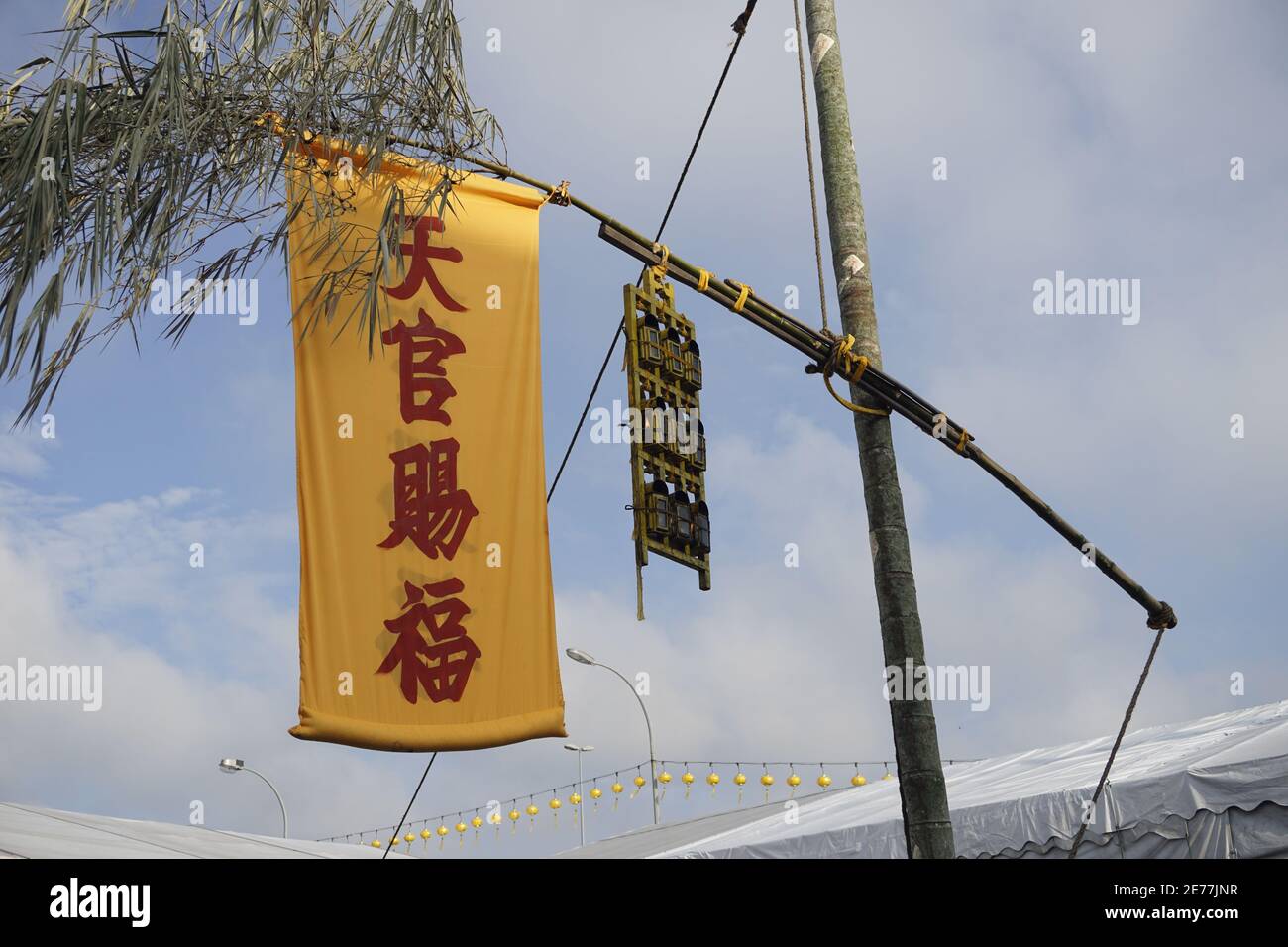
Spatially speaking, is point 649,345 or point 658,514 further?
point 649,345

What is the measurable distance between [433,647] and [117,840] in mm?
4079

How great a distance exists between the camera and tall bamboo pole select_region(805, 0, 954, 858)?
18.9 feet

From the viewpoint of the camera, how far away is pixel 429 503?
257 inches

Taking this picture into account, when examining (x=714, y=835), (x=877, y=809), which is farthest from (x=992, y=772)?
(x=714, y=835)

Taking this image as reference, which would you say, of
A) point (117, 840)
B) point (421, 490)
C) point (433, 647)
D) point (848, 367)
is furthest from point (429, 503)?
point (117, 840)

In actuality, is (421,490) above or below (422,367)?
below

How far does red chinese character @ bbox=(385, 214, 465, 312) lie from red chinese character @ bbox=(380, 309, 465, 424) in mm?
163

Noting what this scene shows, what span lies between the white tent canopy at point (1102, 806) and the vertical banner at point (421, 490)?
4643 mm

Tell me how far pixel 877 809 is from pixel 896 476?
5687 millimetres

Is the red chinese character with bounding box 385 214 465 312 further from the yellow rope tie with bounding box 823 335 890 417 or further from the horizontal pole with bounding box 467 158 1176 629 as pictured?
the yellow rope tie with bounding box 823 335 890 417

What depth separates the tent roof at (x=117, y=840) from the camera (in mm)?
7829

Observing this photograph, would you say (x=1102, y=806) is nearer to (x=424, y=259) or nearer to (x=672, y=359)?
(x=672, y=359)

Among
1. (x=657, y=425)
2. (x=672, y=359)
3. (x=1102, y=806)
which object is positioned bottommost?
(x=1102, y=806)
